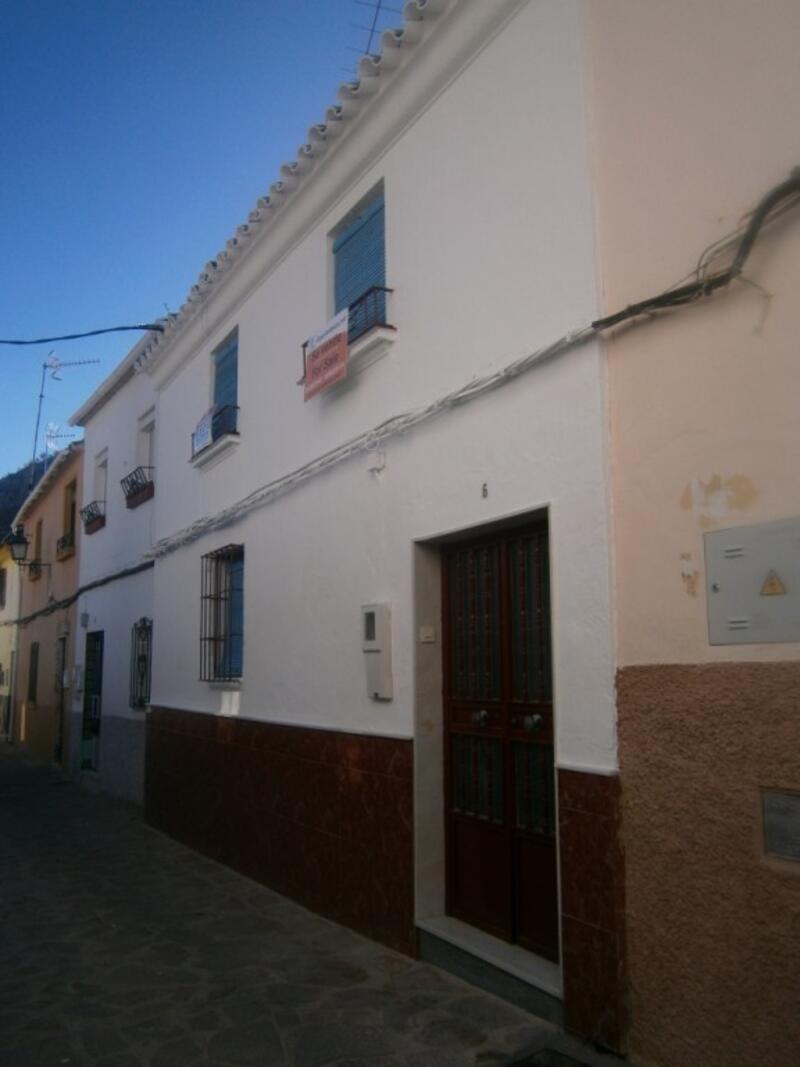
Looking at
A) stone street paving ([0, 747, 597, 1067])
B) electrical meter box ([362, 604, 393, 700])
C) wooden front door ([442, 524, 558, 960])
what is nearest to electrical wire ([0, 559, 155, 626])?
stone street paving ([0, 747, 597, 1067])

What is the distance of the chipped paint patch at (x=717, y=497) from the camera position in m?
3.18

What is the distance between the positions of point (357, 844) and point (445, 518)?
211 centimetres

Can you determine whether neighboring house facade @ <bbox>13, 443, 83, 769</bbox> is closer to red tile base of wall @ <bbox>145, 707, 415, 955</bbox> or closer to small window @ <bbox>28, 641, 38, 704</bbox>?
small window @ <bbox>28, 641, 38, 704</bbox>

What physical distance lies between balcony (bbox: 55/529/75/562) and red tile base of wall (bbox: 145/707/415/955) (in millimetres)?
7142

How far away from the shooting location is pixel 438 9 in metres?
4.95

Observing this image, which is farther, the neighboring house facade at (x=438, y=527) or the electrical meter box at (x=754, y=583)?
the neighboring house facade at (x=438, y=527)

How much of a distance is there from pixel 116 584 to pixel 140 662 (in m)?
1.51

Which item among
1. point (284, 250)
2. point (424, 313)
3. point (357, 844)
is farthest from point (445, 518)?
point (284, 250)

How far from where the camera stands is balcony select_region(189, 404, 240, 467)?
7.89m

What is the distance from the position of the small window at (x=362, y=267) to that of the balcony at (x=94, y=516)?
781 centimetres

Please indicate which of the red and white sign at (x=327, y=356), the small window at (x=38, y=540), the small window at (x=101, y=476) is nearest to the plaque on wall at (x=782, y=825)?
the red and white sign at (x=327, y=356)

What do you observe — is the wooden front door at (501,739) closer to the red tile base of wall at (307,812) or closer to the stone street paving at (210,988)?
the red tile base of wall at (307,812)

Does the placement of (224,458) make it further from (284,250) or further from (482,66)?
(482,66)

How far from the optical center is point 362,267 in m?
6.05
